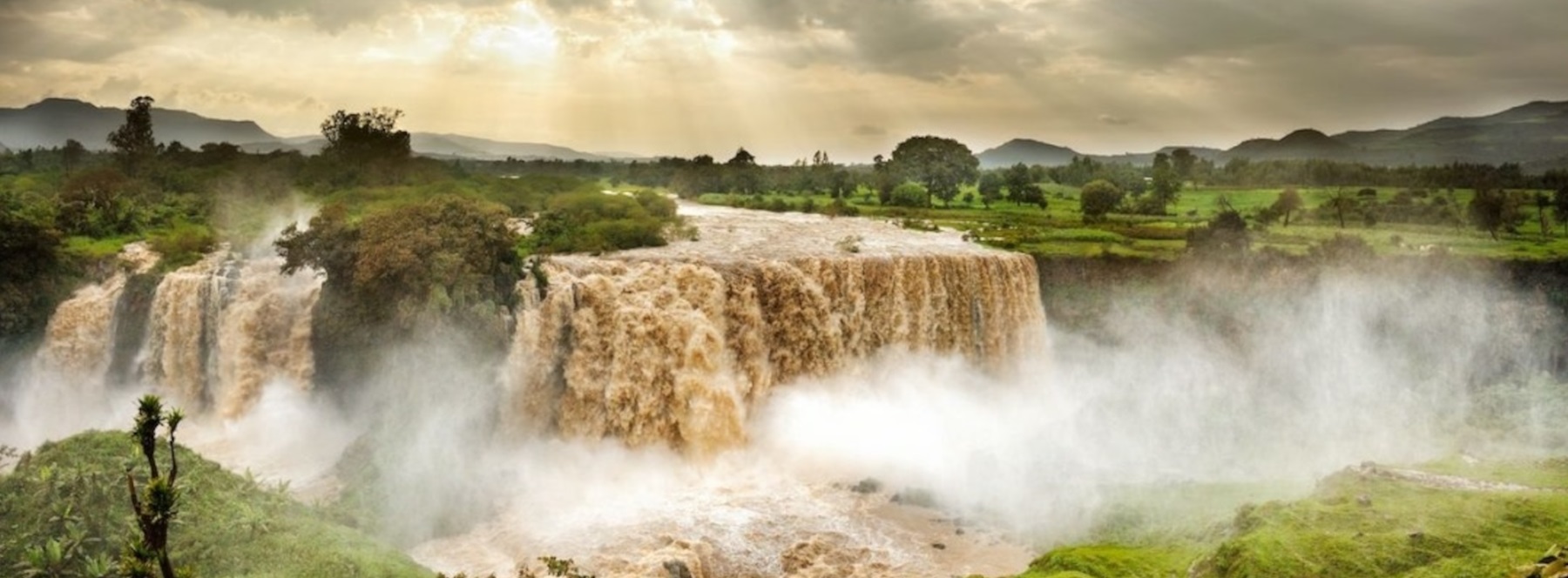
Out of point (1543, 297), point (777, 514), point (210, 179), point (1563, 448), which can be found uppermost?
point (210, 179)

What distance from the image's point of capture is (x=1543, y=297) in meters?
35.1

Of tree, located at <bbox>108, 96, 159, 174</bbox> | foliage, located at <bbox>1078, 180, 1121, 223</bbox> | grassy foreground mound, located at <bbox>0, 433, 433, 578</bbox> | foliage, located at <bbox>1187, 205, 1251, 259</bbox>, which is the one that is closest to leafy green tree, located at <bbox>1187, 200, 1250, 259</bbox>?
foliage, located at <bbox>1187, 205, 1251, 259</bbox>

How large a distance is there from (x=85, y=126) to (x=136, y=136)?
160 feet

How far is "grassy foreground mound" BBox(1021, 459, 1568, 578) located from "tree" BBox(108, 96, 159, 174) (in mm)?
49515

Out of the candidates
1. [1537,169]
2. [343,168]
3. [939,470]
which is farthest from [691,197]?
[1537,169]

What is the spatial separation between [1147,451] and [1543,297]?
19170mm

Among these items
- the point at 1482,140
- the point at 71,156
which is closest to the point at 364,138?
the point at 71,156

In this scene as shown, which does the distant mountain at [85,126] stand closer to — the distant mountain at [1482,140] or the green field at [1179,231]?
the green field at [1179,231]

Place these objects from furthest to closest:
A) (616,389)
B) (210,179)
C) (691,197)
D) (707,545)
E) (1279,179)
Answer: (1279,179), (691,197), (210,179), (616,389), (707,545)

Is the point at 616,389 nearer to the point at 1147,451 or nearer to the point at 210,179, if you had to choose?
the point at 1147,451

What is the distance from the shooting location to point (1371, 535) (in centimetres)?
1370

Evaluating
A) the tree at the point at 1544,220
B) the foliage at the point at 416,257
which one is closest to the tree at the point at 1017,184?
the tree at the point at 1544,220

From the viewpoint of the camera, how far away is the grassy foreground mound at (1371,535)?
1296 centimetres

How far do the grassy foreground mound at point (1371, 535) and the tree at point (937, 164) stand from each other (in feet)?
165
